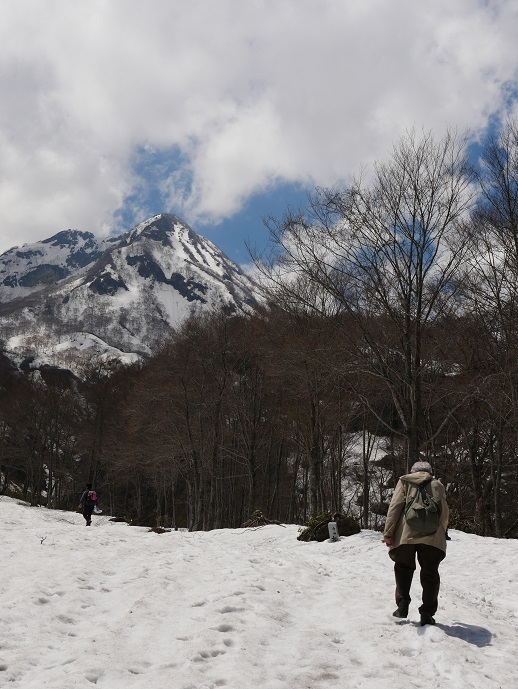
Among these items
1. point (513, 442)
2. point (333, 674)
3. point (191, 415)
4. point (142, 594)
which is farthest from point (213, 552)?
point (191, 415)

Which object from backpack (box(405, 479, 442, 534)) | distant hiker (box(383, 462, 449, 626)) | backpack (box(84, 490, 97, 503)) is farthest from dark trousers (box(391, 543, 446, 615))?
backpack (box(84, 490, 97, 503))

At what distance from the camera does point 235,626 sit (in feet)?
17.1

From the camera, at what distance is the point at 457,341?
16828 millimetres

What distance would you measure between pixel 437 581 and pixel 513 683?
4.06 ft

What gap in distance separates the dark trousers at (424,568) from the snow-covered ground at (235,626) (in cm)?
27

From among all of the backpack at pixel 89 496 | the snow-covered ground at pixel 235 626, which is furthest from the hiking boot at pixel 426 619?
the backpack at pixel 89 496

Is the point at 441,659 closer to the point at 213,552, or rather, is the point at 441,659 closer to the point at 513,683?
the point at 513,683

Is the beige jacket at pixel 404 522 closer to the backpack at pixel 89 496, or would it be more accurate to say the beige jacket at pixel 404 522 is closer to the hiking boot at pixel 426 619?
the hiking boot at pixel 426 619

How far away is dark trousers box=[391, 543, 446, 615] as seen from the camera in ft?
17.0

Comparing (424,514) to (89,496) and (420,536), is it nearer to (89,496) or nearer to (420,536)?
(420,536)

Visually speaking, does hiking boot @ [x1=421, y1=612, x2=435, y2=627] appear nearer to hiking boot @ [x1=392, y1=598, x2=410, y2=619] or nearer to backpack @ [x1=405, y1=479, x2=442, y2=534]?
hiking boot @ [x1=392, y1=598, x2=410, y2=619]

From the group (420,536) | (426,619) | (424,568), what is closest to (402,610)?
(426,619)

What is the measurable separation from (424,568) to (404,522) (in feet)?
1.56

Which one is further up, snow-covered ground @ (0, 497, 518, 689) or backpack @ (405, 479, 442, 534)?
backpack @ (405, 479, 442, 534)
